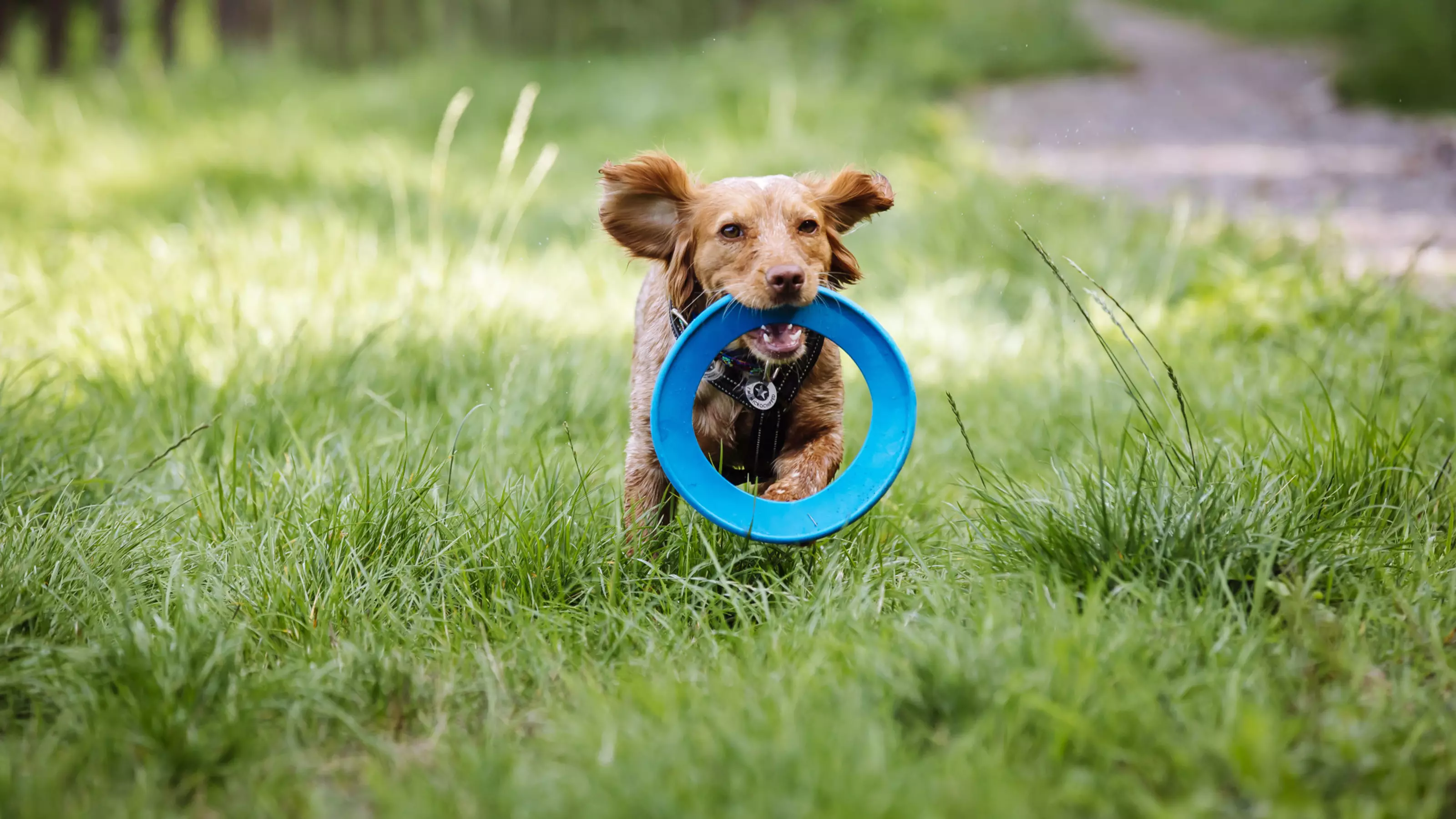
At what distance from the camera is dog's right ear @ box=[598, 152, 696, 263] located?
106 inches

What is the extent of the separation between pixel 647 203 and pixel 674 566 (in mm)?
878

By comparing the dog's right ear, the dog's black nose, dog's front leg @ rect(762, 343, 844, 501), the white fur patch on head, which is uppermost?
the white fur patch on head

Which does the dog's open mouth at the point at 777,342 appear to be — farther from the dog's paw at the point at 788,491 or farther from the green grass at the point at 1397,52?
the green grass at the point at 1397,52

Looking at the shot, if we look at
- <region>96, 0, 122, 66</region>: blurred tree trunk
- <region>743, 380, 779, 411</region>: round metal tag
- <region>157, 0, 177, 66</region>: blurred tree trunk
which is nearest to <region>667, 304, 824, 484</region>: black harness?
<region>743, 380, 779, 411</region>: round metal tag

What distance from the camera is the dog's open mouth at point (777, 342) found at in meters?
2.45

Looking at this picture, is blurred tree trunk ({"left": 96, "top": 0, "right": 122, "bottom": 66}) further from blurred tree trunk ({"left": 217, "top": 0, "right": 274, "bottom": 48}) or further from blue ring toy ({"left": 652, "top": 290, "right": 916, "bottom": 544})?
blue ring toy ({"left": 652, "top": 290, "right": 916, "bottom": 544})

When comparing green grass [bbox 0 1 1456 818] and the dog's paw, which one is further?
the dog's paw

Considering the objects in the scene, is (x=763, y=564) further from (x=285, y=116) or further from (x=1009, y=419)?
(x=285, y=116)

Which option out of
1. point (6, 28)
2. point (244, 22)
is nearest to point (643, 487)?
point (244, 22)

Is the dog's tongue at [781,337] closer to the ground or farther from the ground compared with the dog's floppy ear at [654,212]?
closer to the ground

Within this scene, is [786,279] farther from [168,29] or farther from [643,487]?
[168,29]

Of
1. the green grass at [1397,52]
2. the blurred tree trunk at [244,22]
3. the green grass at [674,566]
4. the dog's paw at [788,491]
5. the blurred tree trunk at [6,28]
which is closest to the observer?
the green grass at [674,566]

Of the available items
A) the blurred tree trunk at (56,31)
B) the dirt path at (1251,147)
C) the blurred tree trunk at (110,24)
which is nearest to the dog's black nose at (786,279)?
the dirt path at (1251,147)

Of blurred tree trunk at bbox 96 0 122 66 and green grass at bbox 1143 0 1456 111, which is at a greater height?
green grass at bbox 1143 0 1456 111
